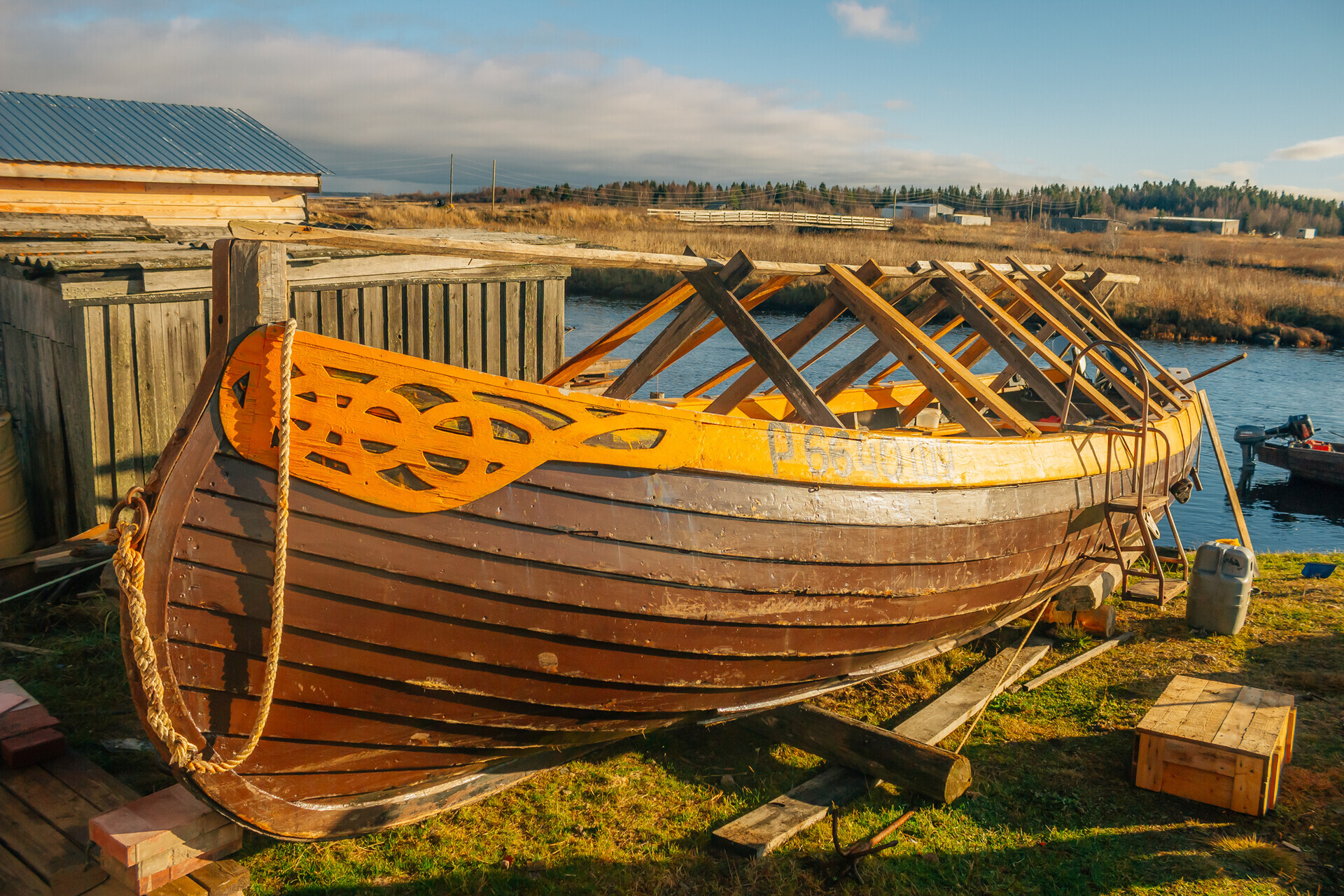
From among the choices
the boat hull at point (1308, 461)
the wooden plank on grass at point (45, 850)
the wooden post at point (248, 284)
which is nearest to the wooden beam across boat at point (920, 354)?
the wooden post at point (248, 284)

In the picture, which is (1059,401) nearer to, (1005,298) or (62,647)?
(62,647)

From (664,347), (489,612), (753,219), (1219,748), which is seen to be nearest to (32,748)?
(489,612)

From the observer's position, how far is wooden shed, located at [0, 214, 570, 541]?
5676mm

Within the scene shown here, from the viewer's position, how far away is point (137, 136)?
32.7 feet

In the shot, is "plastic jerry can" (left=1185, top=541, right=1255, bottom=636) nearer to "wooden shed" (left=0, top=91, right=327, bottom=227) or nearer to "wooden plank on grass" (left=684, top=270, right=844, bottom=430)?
"wooden plank on grass" (left=684, top=270, right=844, bottom=430)

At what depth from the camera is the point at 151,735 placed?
2.73 metres

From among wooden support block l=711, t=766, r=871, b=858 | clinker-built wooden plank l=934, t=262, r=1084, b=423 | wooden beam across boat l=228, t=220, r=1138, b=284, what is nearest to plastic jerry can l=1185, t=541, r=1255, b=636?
clinker-built wooden plank l=934, t=262, r=1084, b=423

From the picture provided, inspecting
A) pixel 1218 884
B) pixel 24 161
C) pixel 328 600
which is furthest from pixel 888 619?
pixel 24 161

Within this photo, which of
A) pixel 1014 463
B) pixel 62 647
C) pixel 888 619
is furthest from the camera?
pixel 62 647

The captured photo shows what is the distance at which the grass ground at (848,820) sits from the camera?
354 cm

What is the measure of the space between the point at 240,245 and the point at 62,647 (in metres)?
3.89

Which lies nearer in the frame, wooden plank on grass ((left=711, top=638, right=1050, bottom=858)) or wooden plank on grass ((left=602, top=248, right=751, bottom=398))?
wooden plank on grass ((left=711, top=638, right=1050, bottom=858))

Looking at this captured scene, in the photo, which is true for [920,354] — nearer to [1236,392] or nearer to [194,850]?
[194,850]

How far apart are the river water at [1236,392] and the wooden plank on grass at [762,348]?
31.3 feet
